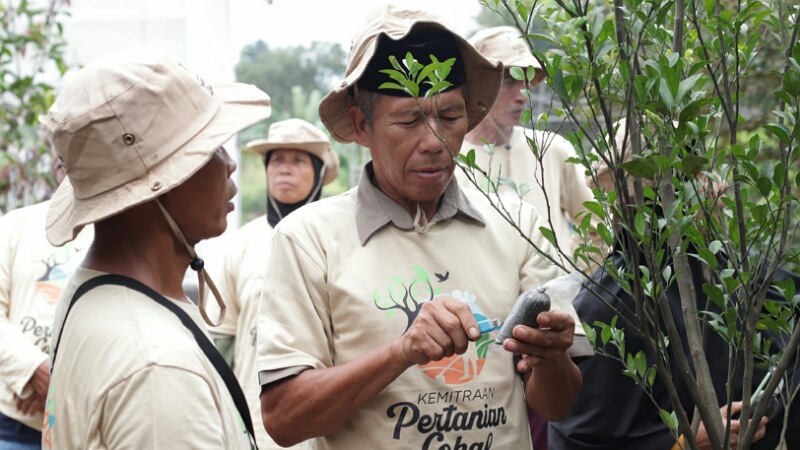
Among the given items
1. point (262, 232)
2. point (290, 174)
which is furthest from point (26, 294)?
point (290, 174)

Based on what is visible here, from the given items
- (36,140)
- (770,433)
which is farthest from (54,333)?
(36,140)

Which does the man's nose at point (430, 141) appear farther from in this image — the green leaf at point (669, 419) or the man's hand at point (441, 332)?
the green leaf at point (669, 419)

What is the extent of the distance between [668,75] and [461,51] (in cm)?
112

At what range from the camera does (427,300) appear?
259cm

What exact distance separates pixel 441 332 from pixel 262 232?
3.39m

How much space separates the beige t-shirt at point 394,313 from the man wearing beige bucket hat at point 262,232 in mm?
1857

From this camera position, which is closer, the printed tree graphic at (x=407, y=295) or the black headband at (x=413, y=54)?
the printed tree graphic at (x=407, y=295)

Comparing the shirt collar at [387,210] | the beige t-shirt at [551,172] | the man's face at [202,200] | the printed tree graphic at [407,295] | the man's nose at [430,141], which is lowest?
the beige t-shirt at [551,172]

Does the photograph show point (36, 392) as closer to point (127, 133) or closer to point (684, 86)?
point (127, 133)

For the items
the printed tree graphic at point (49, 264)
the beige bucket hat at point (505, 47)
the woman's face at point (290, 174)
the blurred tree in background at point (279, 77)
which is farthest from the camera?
the blurred tree in background at point (279, 77)

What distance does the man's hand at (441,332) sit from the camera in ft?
7.37

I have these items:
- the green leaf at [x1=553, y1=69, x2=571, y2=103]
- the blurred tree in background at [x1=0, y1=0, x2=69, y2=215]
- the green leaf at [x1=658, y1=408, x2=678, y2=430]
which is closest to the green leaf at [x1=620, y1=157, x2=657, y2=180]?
the green leaf at [x1=553, y1=69, x2=571, y2=103]

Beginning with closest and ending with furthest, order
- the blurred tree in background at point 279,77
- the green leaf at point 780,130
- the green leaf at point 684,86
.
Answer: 1. the green leaf at point 684,86
2. the green leaf at point 780,130
3. the blurred tree in background at point 279,77

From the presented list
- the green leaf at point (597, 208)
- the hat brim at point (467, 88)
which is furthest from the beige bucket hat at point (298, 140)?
the green leaf at point (597, 208)
